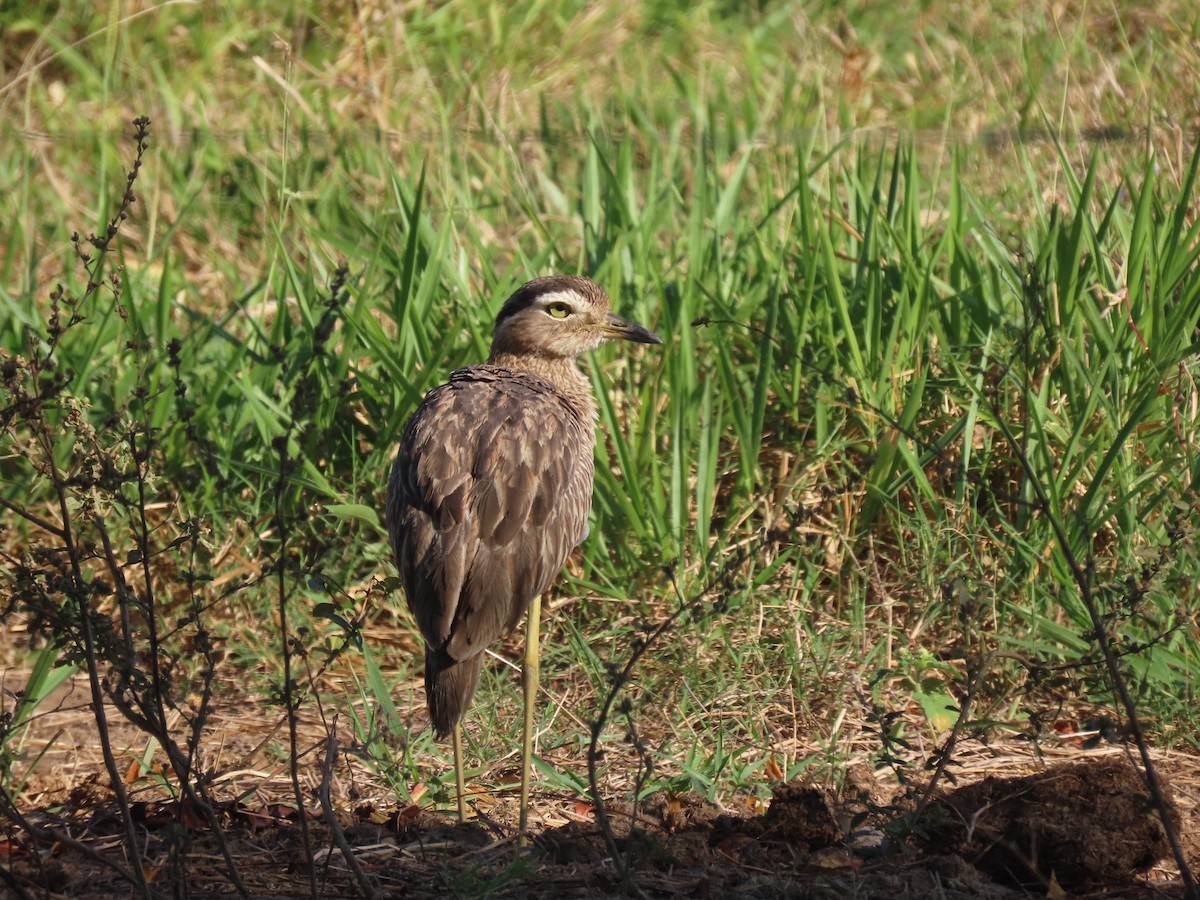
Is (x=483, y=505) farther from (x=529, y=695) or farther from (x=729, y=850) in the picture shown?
(x=729, y=850)

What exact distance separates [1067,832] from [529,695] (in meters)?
1.40

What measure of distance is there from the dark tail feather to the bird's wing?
0.13ft

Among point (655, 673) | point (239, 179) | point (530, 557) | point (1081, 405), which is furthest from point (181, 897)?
point (239, 179)

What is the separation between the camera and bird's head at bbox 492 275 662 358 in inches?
174

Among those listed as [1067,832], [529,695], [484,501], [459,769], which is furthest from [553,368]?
[1067,832]

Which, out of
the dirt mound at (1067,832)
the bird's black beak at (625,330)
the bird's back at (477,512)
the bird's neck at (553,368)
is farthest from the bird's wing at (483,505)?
the dirt mound at (1067,832)

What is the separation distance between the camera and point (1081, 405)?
14.3ft

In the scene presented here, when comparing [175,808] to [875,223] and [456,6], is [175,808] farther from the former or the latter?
[456,6]

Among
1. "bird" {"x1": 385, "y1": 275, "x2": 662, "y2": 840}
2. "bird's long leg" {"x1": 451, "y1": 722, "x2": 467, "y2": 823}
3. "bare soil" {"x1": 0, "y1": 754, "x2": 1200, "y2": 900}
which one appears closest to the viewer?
"bare soil" {"x1": 0, "y1": 754, "x2": 1200, "y2": 900}

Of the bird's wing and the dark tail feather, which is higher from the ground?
the bird's wing

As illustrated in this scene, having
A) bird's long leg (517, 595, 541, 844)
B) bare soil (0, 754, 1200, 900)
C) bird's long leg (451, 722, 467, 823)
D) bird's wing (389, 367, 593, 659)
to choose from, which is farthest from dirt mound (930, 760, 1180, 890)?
bird's wing (389, 367, 593, 659)

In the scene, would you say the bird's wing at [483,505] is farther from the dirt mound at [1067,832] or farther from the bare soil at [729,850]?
the dirt mound at [1067,832]

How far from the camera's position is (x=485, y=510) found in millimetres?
3787

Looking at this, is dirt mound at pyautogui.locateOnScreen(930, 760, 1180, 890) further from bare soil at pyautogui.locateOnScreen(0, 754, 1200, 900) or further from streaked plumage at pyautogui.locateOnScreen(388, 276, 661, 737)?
streaked plumage at pyautogui.locateOnScreen(388, 276, 661, 737)
